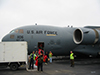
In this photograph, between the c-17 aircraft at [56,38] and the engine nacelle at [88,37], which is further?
the c-17 aircraft at [56,38]

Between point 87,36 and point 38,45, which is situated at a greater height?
point 87,36

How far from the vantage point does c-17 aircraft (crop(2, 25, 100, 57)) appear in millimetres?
13281

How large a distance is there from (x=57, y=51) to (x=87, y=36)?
13.4ft

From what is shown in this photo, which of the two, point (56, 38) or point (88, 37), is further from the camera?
point (56, 38)

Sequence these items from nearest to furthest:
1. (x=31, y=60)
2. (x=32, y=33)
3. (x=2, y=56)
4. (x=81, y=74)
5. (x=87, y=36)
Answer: (x=81, y=74) → (x=2, y=56) → (x=31, y=60) → (x=87, y=36) → (x=32, y=33)

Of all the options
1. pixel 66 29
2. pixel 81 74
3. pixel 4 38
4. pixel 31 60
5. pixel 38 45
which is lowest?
pixel 81 74

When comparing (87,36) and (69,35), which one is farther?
(69,35)

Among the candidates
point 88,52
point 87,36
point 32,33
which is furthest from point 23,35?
point 88,52

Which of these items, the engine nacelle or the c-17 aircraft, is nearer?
the engine nacelle

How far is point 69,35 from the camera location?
48.6 feet

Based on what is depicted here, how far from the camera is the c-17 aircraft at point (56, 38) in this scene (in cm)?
1328

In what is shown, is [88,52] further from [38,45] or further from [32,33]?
[32,33]

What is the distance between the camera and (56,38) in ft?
47.2

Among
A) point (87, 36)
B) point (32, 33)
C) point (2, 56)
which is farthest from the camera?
point (32, 33)
